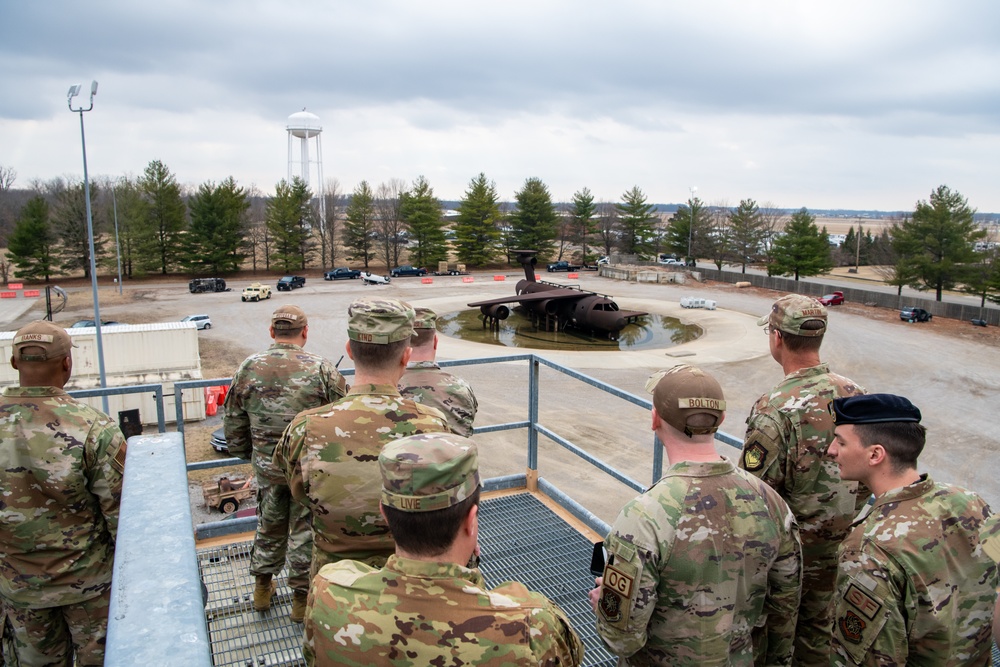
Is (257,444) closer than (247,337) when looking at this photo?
Yes

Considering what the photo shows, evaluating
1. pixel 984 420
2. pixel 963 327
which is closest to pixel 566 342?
pixel 984 420

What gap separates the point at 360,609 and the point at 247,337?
34361mm

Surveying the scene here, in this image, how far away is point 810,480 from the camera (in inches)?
160

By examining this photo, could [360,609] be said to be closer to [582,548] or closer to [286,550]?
[286,550]

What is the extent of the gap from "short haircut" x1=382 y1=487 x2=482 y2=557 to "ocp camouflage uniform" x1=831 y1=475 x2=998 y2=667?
1696mm

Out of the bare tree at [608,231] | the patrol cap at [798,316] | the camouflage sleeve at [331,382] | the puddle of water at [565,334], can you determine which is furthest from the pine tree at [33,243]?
the patrol cap at [798,316]

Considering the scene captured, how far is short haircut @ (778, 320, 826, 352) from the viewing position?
4.25 m

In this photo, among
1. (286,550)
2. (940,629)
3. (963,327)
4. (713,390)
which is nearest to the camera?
(940,629)

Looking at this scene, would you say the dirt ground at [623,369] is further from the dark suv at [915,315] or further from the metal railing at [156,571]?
the metal railing at [156,571]

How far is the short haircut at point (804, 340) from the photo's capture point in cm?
425

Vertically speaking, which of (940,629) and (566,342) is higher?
(940,629)

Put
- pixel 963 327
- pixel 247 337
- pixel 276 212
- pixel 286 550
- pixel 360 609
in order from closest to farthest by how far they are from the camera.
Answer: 1. pixel 360 609
2. pixel 286 550
3. pixel 247 337
4. pixel 963 327
5. pixel 276 212

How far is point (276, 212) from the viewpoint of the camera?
2403 inches

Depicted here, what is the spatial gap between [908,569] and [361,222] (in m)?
64.1
